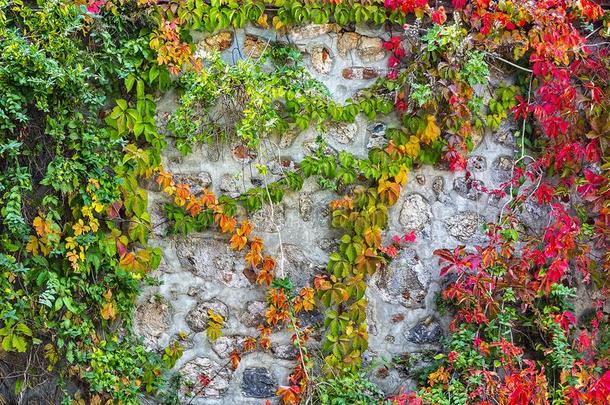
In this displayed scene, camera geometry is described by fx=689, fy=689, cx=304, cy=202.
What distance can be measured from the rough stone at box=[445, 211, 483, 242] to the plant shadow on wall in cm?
11

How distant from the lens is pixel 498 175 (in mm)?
4156

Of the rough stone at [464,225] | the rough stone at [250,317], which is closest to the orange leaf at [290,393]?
the rough stone at [250,317]

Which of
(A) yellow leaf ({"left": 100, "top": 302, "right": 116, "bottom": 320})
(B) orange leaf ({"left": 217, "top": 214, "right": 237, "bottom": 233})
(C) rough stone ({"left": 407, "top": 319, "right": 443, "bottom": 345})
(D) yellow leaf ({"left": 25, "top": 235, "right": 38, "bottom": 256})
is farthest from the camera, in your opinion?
(C) rough stone ({"left": 407, "top": 319, "right": 443, "bottom": 345})

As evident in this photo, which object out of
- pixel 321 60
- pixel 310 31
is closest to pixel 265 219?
pixel 321 60

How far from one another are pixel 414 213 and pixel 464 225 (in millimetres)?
320

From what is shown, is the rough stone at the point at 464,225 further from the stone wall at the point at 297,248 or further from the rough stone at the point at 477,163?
the rough stone at the point at 477,163

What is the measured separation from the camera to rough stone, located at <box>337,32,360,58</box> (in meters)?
4.04

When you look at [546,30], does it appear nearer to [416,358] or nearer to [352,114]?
[352,114]

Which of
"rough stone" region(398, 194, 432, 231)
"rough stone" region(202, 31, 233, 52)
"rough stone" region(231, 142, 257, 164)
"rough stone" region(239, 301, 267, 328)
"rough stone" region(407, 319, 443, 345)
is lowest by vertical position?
A: "rough stone" region(407, 319, 443, 345)

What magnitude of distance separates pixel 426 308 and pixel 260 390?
1.09m

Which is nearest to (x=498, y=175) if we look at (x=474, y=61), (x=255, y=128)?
(x=474, y=61)

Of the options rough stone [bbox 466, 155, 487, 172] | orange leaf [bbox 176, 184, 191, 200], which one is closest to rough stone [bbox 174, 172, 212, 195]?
orange leaf [bbox 176, 184, 191, 200]

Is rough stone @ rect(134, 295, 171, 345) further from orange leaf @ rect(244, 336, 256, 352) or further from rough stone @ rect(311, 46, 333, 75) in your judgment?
Result: rough stone @ rect(311, 46, 333, 75)

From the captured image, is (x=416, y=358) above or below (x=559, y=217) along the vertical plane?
below
